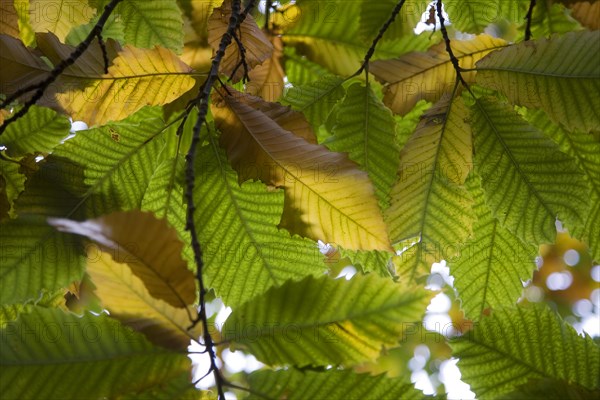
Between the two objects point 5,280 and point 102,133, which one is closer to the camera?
point 5,280

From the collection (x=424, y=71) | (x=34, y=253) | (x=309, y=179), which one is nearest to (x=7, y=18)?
(x=34, y=253)

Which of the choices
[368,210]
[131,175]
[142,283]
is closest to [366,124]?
[368,210]

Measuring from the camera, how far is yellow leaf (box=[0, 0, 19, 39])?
0.99 metres

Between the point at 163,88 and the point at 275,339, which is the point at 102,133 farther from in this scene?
the point at 275,339

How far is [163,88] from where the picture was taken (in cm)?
96

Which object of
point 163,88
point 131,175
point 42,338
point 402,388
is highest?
point 163,88

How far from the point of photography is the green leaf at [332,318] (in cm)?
67

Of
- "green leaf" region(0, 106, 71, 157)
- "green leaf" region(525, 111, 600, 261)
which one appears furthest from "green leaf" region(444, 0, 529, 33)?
"green leaf" region(0, 106, 71, 157)

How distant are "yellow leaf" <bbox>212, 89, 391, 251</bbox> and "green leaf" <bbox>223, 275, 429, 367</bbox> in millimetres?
171

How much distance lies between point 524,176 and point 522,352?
257 mm

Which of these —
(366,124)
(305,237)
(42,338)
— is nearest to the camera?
(42,338)

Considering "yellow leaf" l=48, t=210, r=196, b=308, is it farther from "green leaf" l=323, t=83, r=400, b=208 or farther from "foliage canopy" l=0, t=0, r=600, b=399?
"green leaf" l=323, t=83, r=400, b=208

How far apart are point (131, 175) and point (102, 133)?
7 centimetres

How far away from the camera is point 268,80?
1.23 metres
